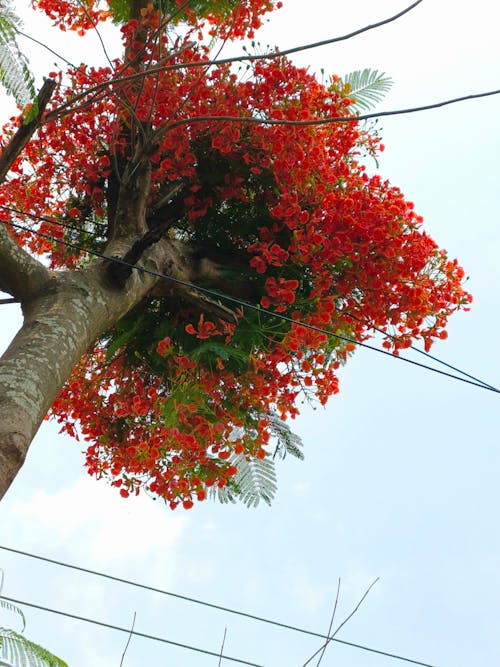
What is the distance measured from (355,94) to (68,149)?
2.08 metres

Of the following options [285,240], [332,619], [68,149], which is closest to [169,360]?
[285,240]

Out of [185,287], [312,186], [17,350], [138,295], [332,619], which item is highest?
[312,186]

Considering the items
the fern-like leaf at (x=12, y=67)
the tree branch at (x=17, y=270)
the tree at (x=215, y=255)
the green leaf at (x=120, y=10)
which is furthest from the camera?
the green leaf at (x=120, y=10)

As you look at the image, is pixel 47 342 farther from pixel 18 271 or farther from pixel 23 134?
pixel 23 134

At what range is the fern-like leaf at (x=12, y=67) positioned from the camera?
7.63 ft

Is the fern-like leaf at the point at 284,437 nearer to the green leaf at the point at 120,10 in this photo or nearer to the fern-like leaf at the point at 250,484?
the fern-like leaf at the point at 250,484

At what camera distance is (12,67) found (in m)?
2.40

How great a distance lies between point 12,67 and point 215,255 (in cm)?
211

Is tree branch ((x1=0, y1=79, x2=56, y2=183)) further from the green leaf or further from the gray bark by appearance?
the green leaf

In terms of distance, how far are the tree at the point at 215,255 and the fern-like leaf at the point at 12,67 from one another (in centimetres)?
99

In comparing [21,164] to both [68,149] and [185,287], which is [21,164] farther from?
[185,287]

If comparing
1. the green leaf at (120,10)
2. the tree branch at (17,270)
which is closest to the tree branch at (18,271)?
the tree branch at (17,270)

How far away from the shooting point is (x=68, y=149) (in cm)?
465

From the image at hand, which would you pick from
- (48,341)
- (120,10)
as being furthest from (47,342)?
(120,10)
